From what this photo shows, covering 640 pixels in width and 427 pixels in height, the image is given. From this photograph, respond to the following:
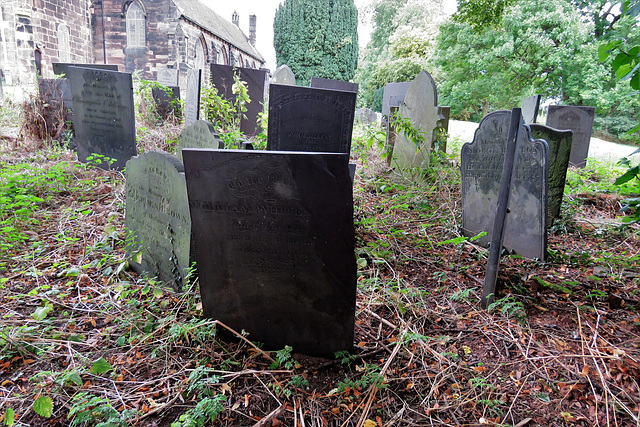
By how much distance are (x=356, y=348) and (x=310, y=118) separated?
3.09m

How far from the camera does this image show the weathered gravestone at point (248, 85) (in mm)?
9875

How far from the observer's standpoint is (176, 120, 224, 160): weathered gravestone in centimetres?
460

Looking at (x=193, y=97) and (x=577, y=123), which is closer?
(x=193, y=97)

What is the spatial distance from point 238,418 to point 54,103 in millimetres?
8037

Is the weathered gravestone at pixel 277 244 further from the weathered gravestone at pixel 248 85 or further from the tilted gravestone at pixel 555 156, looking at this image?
the weathered gravestone at pixel 248 85

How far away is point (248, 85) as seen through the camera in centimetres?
993

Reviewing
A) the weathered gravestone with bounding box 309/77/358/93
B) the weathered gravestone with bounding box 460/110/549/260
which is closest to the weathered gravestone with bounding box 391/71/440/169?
the weathered gravestone with bounding box 460/110/549/260

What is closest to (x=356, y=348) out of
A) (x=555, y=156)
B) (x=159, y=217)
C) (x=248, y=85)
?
(x=159, y=217)

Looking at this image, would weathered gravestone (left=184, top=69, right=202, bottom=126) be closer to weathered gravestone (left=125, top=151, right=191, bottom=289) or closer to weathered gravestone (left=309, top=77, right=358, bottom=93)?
weathered gravestone (left=309, top=77, right=358, bottom=93)

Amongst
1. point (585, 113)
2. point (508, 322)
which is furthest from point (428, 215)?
point (585, 113)

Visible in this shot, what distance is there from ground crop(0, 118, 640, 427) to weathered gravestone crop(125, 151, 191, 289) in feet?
0.58

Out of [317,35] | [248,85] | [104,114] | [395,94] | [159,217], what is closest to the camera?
[159,217]

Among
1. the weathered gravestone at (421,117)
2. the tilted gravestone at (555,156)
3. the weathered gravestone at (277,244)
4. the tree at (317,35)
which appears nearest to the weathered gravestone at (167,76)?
the tree at (317,35)

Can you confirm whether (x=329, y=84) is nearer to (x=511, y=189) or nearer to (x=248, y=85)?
(x=248, y=85)
